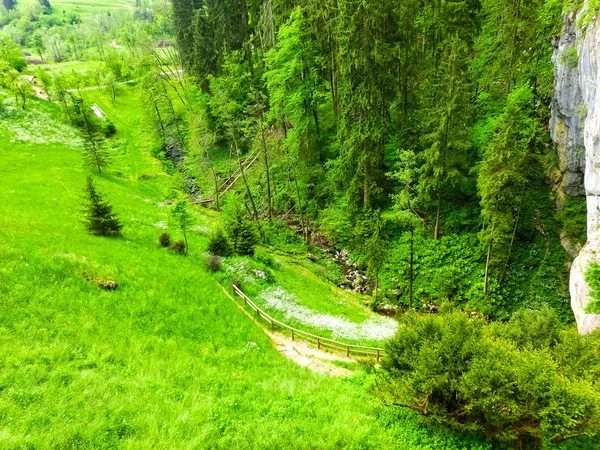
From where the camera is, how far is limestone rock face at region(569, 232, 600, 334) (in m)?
17.3

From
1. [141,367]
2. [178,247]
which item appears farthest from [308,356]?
[178,247]

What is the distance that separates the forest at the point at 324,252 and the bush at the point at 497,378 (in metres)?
0.07

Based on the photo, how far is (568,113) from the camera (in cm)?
2545

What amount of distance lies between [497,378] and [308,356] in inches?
467

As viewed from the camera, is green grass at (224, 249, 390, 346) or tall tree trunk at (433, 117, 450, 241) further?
tall tree trunk at (433, 117, 450, 241)

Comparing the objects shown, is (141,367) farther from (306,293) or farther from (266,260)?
(266,260)

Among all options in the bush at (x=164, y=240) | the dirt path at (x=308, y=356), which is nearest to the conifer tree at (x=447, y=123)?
the dirt path at (x=308, y=356)

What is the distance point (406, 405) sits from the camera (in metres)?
12.5

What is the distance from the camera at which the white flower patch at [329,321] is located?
2311 cm

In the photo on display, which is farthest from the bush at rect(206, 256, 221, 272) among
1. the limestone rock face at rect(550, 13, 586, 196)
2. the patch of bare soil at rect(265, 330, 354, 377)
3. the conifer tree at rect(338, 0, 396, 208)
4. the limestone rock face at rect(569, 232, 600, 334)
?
the limestone rock face at rect(550, 13, 586, 196)

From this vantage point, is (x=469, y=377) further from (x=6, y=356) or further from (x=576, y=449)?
(x=6, y=356)

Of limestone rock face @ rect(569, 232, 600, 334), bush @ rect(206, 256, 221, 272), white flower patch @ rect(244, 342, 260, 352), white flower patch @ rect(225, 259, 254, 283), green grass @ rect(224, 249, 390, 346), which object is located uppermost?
limestone rock face @ rect(569, 232, 600, 334)

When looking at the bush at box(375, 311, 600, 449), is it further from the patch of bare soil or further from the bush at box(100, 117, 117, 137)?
the bush at box(100, 117, 117, 137)

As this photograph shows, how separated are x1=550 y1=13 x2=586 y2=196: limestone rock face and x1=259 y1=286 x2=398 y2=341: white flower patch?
56.7ft
